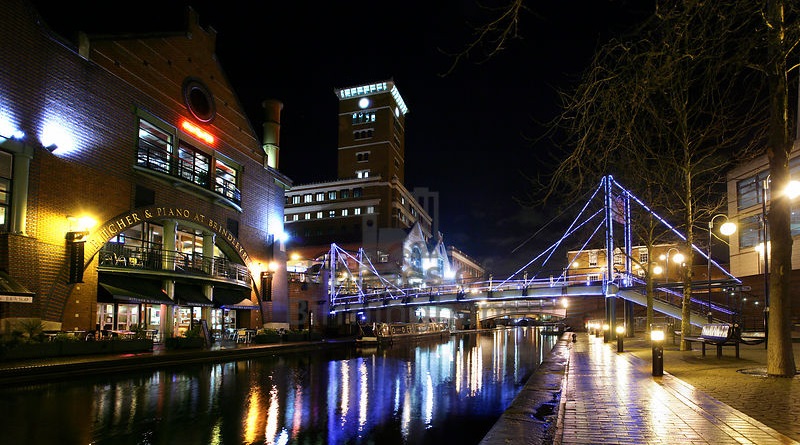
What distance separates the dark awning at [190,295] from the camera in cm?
3238

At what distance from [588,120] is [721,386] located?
6.54m

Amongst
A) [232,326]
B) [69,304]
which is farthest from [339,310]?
[69,304]

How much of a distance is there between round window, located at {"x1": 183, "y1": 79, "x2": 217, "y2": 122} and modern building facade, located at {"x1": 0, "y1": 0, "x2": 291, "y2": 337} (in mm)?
108

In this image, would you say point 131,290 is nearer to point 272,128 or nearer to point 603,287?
point 272,128

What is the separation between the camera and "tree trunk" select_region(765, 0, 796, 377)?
13.0m

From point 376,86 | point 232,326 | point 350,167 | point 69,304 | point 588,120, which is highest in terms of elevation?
point 376,86

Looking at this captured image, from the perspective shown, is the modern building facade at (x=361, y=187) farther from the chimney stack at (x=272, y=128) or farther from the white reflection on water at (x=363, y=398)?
the white reflection on water at (x=363, y=398)

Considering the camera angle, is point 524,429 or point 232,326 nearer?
point 524,429

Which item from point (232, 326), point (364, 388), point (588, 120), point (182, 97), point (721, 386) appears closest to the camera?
point (588, 120)

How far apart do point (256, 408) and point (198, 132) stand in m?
26.9

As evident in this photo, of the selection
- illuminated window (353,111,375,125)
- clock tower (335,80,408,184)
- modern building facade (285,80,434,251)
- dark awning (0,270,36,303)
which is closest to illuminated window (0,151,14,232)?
dark awning (0,270,36,303)

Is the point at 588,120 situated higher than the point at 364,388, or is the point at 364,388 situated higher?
the point at 588,120

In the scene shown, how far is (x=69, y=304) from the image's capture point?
2506 cm

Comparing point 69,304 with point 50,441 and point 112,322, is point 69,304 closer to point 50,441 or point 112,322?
point 112,322
